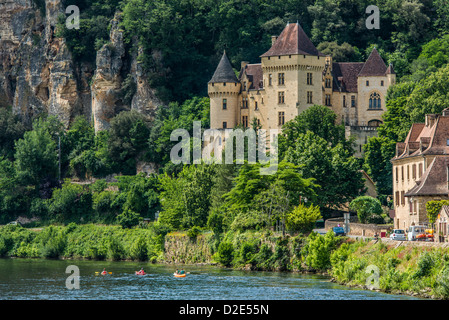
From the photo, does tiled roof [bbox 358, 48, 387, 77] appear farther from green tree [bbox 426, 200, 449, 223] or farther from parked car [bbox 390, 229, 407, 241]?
parked car [bbox 390, 229, 407, 241]

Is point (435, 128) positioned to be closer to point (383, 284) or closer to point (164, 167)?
point (383, 284)

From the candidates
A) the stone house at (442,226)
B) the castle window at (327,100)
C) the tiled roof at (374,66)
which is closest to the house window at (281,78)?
the castle window at (327,100)

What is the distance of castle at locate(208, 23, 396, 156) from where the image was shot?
113438mm

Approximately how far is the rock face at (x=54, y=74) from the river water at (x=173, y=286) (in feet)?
141

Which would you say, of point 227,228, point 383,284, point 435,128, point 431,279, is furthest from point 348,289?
point 227,228

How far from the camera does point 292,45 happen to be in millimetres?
113812

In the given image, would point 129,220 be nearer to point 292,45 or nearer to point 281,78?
point 281,78

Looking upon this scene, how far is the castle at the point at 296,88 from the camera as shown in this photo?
113m

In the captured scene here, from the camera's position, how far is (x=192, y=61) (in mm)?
130750

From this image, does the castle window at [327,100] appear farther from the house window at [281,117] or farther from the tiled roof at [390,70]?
the tiled roof at [390,70]

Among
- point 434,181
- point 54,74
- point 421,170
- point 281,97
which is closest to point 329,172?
point 421,170

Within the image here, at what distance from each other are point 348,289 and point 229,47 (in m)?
67.9

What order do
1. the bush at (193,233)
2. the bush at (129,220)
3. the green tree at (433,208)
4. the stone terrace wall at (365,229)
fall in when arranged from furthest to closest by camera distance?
the bush at (129,220) < the bush at (193,233) < the stone terrace wall at (365,229) < the green tree at (433,208)

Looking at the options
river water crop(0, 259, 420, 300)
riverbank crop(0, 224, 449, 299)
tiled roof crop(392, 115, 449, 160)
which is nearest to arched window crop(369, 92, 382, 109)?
riverbank crop(0, 224, 449, 299)
